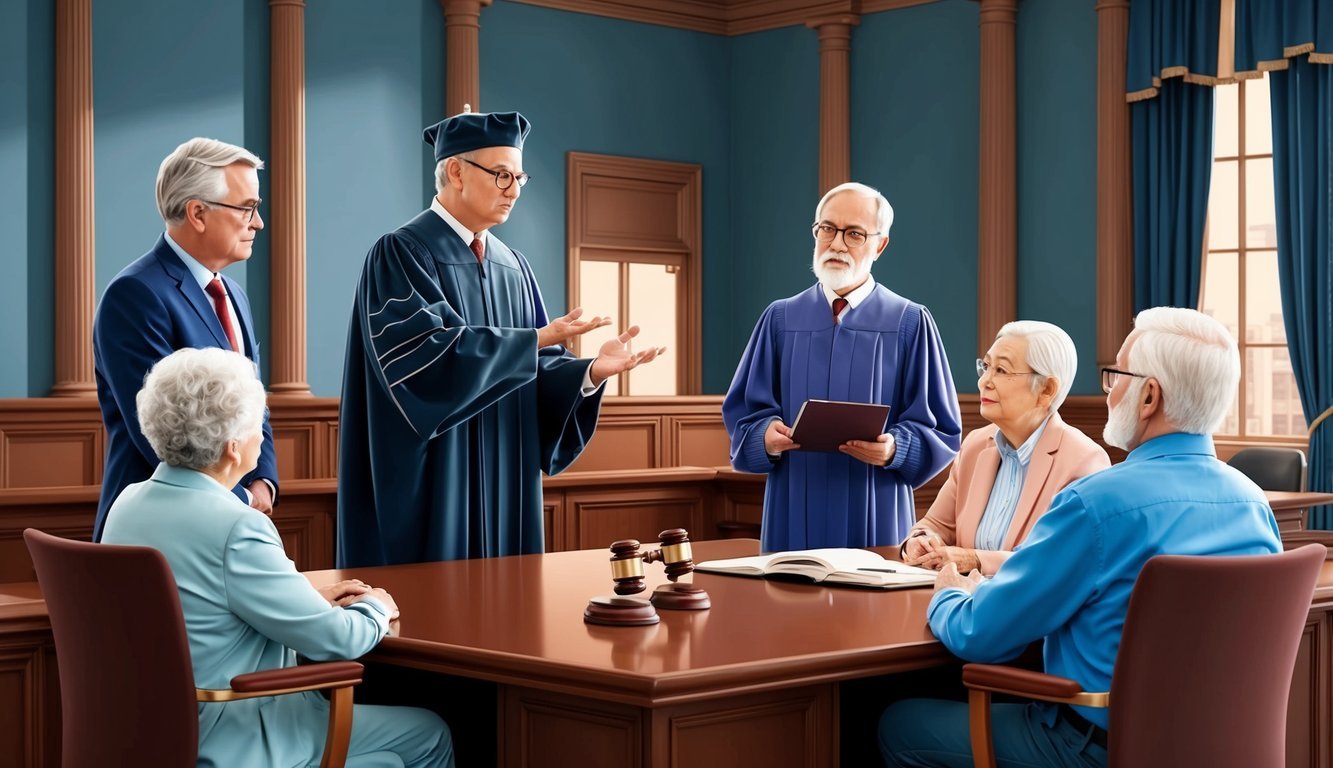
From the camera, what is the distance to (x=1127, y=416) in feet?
8.50

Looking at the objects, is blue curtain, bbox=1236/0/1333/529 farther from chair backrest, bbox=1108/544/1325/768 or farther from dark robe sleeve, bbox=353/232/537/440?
chair backrest, bbox=1108/544/1325/768

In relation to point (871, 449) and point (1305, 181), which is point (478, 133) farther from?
point (1305, 181)

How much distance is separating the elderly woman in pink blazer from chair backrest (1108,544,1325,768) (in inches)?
33.2

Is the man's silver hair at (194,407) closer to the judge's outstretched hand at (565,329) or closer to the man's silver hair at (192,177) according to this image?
the man's silver hair at (192,177)

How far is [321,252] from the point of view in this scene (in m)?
8.23

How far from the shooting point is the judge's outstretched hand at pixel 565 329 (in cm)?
361

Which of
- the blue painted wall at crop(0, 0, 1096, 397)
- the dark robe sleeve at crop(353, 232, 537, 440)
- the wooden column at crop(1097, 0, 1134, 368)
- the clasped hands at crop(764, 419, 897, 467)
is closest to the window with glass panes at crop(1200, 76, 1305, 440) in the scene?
the wooden column at crop(1097, 0, 1134, 368)

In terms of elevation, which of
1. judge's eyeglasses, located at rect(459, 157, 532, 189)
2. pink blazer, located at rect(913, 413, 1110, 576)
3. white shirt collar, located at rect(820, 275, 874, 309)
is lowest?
pink blazer, located at rect(913, 413, 1110, 576)

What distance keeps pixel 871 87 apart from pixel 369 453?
6.06 metres

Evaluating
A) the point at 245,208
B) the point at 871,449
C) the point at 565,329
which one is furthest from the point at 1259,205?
the point at 245,208

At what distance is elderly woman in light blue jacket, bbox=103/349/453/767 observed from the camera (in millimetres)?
2475

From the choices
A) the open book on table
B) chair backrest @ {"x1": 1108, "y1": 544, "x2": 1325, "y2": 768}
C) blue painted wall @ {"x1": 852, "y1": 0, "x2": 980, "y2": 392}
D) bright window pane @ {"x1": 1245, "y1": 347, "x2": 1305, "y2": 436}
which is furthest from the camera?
blue painted wall @ {"x1": 852, "y1": 0, "x2": 980, "y2": 392}

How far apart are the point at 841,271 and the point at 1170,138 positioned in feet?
14.6

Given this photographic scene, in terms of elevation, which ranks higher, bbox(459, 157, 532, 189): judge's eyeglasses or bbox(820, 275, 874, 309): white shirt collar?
bbox(459, 157, 532, 189): judge's eyeglasses
